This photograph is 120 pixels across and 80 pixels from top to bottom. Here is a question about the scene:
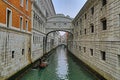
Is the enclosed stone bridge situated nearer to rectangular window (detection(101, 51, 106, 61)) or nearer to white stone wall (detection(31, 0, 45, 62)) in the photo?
white stone wall (detection(31, 0, 45, 62))

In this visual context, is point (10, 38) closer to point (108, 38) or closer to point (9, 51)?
point (9, 51)

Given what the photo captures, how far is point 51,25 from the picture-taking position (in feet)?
101

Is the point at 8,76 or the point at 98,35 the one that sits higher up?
the point at 98,35

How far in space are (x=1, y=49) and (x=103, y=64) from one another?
7.52m

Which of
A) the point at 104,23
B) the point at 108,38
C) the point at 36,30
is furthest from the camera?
the point at 36,30

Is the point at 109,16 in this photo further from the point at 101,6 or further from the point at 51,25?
the point at 51,25

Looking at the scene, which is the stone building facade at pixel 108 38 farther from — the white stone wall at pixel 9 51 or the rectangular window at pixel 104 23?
the white stone wall at pixel 9 51

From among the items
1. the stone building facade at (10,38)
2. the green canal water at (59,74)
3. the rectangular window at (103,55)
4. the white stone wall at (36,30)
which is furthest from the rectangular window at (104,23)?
the white stone wall at (36,30)

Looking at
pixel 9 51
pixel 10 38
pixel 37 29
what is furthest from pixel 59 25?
pixel 9 51

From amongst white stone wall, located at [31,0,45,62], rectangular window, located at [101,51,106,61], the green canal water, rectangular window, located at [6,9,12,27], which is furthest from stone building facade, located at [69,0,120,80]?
white stone wall, located at [31,0,45,62]

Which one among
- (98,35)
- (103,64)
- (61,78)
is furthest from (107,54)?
(61,78)

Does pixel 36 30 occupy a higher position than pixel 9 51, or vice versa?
pixel 36 30

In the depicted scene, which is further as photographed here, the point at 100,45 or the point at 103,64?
the point at 100,45

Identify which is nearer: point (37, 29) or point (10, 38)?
point (10, 38)
